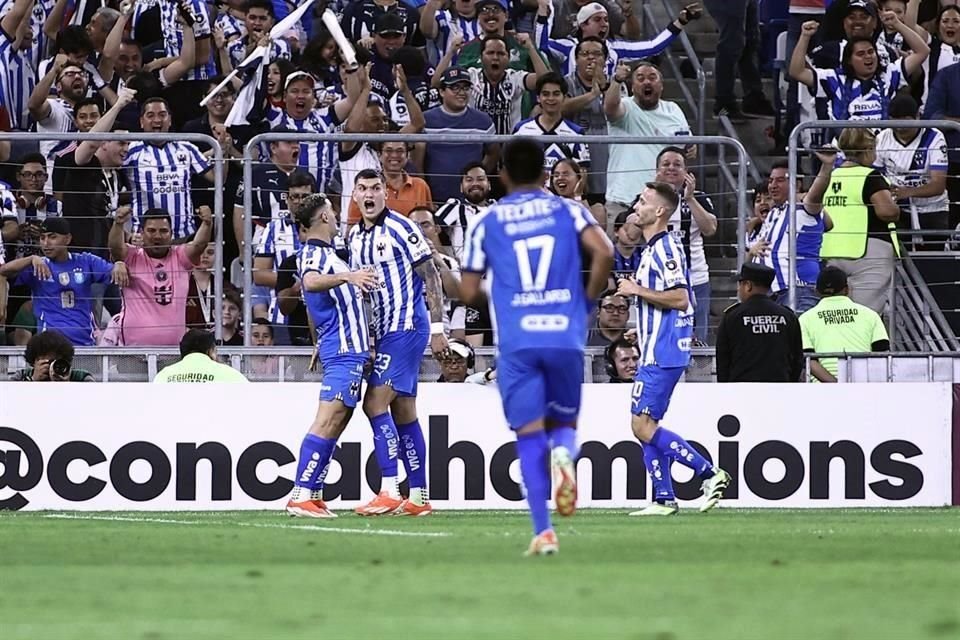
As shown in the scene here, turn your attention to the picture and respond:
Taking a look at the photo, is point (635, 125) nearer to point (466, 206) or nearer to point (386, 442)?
point (466, 206)

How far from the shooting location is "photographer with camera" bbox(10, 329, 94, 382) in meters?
16.3

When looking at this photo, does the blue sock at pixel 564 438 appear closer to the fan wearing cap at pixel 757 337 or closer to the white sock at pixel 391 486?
the white sock at pixel 391 486

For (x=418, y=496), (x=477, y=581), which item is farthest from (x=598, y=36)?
(x=477, y=581)

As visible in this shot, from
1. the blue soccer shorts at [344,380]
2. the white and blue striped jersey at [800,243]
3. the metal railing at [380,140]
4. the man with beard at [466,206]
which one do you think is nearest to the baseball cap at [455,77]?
the metal railing at [380,140]

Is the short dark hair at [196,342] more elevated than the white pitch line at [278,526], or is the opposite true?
the short dark hair at [196,342]

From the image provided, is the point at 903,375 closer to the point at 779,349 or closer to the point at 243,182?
the point at 779,349

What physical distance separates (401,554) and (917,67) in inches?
480

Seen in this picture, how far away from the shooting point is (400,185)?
17.7 m

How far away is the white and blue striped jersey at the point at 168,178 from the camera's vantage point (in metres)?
17.5

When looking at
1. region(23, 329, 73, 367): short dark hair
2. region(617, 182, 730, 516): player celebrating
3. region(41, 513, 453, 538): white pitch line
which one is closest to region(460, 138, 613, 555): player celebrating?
region(41, 513, 453, 538): white pitch line

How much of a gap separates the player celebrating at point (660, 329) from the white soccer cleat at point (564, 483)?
16.2ft

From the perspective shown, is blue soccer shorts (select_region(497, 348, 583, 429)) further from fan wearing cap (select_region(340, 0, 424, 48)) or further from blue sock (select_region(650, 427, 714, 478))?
fan wearing cap (select_region(340, 0, 424, 48))

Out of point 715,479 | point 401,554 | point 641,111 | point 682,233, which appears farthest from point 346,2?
point 401,554

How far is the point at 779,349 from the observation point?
16.5 metres
